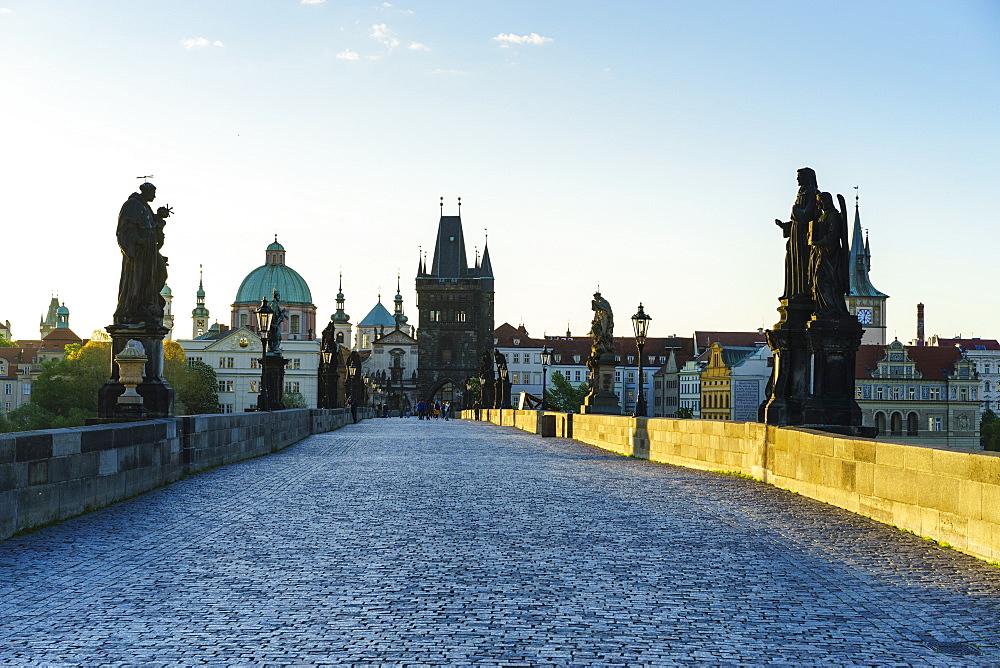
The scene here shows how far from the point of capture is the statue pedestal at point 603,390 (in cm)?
3547

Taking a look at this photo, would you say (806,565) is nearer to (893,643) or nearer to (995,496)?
(995,496)

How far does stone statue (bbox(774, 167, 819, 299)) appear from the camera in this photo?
1709 centimetres

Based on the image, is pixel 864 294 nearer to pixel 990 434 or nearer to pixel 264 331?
pixel 990 434

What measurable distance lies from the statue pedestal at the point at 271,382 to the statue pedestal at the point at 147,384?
12321 mm

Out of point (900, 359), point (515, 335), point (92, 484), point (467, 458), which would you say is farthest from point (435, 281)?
point (92, 484)

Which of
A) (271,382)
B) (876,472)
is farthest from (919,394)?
(876,472)

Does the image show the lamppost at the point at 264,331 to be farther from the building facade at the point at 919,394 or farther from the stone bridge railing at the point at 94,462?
the building facade at the point at 919,394

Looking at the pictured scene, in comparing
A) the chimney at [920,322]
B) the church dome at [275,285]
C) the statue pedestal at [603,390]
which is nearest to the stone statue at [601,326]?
the statue pedestal at [603,390]

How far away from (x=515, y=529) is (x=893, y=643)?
493 cm

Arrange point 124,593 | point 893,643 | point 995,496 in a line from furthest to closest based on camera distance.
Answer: point 995,496 → point 124,593 → point 893,643

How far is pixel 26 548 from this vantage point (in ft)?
29.8

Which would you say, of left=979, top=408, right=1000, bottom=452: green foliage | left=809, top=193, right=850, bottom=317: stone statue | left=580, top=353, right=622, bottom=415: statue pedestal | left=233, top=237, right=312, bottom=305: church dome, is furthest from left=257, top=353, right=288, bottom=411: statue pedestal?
left=233, top=237, right=312, bottom=305: church dome

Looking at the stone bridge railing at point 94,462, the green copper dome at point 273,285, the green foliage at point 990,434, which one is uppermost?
the green copper dome at point 273,285

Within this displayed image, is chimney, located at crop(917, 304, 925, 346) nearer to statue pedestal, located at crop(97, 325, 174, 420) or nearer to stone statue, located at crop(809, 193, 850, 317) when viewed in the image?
stone statue, located at crop(809, 193, 850, 317)
